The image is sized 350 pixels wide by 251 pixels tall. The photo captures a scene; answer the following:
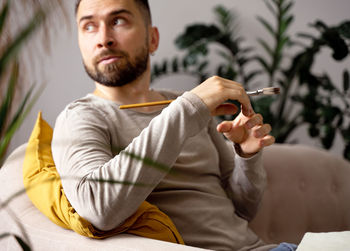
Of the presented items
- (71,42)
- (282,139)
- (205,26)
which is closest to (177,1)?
(205,26)

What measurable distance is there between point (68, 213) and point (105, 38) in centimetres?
53

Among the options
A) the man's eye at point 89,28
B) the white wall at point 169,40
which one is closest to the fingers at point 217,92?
the man's eye at point 89,28

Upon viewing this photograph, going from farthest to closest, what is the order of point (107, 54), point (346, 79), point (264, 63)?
point (264, 63) < point (346, 79) < point (107, 54)

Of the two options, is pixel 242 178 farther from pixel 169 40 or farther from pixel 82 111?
pixel 169 40

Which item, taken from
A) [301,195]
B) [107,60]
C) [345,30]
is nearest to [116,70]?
[107,60]

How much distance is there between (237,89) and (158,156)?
0.83 ft

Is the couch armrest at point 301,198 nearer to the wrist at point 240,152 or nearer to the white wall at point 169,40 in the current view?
the wrist at point 240,152

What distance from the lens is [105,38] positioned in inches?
48.4

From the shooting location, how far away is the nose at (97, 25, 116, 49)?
4.04 ft

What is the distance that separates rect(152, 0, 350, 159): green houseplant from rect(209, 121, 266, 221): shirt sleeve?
0.83 m

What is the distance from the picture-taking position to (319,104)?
7.20 feet

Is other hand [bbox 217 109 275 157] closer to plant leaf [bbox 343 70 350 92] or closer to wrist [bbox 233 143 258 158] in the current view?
wrist [bbox 233 143 258 158]

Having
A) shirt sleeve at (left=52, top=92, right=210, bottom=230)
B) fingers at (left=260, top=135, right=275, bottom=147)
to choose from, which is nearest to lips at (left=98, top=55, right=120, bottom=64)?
shirt sleeve at (left=52, top=92, right=210, bottom=230)

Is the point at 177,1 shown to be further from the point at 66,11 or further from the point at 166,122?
the point at 166,122
